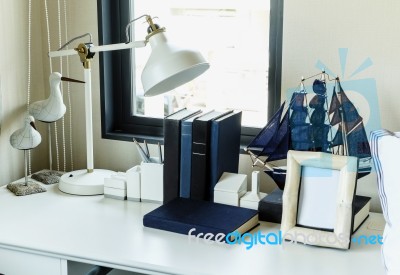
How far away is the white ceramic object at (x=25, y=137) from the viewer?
6.31ft

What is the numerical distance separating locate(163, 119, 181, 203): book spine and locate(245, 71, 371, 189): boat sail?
0.25m

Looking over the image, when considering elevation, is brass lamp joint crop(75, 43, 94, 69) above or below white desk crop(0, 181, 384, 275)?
above

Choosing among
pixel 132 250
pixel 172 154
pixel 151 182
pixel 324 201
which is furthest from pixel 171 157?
pixel 324 201

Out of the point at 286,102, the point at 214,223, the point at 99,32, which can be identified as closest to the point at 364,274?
the point at 214,223

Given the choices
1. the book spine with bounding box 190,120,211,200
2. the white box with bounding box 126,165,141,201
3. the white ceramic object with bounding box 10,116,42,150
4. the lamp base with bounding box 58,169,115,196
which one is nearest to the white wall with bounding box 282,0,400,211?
the book spine with bounding box 190,120,211,200

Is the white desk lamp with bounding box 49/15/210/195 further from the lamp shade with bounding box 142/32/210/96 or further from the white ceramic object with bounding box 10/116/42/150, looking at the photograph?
the white ceramic object with bounding box 10/116/42/150

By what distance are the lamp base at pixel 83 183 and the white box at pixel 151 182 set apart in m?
0.16

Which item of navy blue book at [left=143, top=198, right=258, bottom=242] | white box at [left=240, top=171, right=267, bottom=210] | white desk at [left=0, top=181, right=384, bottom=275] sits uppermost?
white box at [left=240, top=171, right=267, bottom=210]

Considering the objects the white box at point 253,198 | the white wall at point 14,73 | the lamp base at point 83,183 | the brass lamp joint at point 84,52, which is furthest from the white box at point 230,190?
the white wall at point 14,73

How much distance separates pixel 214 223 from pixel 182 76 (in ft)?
1.47

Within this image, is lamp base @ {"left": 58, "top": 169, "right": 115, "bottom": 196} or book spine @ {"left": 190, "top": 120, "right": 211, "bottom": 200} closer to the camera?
book spine @ {"left": 190, "top": 120, "right": 211, "bottom": 200}

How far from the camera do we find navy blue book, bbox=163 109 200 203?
176 centimetres

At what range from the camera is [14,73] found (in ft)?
6.75

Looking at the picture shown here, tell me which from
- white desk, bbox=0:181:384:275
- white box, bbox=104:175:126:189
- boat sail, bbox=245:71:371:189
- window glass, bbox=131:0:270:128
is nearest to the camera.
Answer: white desk, bbox=0:181:384:275
